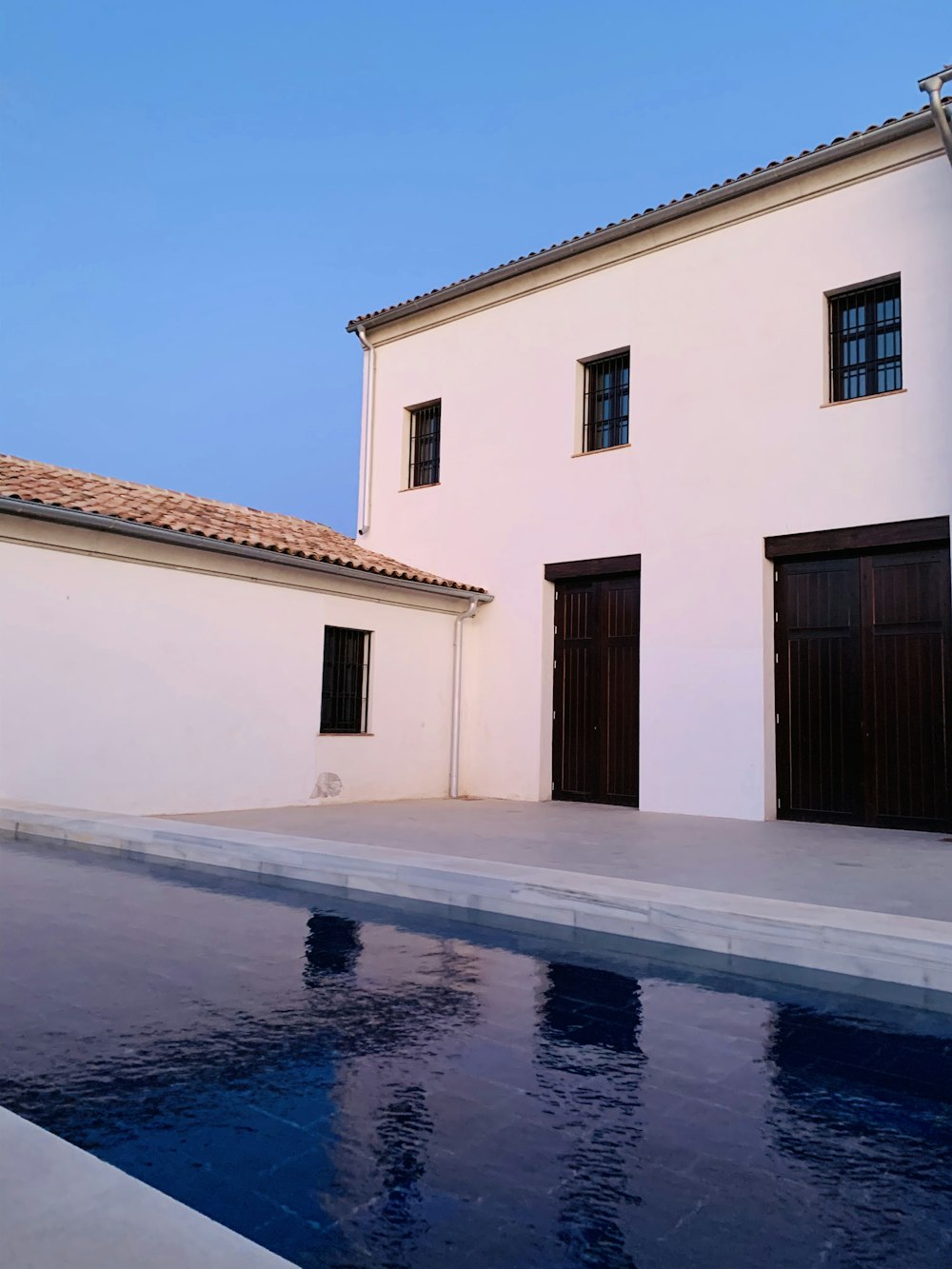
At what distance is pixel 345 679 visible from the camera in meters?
12.6

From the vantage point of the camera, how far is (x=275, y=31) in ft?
112

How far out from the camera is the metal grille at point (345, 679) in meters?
12.3

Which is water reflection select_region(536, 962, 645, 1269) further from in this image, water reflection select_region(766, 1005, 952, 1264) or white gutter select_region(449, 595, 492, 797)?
white gutter select_region(449, 595, 492, 797)

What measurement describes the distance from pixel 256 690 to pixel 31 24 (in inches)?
2045

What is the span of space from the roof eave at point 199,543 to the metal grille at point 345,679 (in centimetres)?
80

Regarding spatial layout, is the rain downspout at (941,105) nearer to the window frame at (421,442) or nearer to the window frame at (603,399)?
the window frame at (603,399)

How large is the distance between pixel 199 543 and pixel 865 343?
25.4 feet

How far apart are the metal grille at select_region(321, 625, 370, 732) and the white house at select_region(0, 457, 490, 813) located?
3cm

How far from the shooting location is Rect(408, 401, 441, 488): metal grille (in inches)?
600

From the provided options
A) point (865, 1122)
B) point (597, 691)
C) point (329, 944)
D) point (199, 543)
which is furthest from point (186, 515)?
point (865, 1122)

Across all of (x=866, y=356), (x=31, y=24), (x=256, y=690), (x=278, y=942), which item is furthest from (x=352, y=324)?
(x=31, y=24)

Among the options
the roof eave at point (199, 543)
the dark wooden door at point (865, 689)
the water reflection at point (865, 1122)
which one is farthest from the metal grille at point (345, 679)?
the water reflection at point (865, 1122)

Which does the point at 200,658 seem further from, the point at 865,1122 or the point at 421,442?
the point at 865,1122

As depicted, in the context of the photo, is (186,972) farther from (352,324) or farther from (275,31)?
(275,31)
